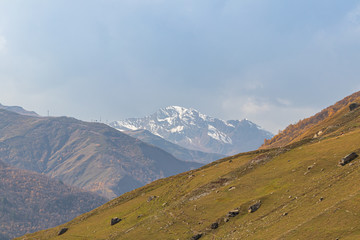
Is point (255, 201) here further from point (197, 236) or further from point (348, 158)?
point (348, 158)

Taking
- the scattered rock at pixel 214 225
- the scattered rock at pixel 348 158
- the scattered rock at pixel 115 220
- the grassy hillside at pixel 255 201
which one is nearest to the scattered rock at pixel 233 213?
the grassy hillside at pixel 255 201

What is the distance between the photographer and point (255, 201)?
65.6 meters

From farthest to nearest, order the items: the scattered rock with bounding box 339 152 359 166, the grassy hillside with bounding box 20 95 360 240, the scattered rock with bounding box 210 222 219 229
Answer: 1. the scattered rock with bounding box 339 152 359 166
2. the scattered rock with bounding box 210 222 219 229
3. the grassy hillside with bounding box 20 95 360 240

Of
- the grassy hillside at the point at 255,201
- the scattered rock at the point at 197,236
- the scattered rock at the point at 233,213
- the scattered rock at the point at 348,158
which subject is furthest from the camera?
the scattered rock at the point at 348,158

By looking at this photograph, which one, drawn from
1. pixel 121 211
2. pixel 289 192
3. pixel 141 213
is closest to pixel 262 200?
pixel 289 192

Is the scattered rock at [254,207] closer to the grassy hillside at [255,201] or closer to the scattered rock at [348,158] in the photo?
the grassy hillside at [255,201]

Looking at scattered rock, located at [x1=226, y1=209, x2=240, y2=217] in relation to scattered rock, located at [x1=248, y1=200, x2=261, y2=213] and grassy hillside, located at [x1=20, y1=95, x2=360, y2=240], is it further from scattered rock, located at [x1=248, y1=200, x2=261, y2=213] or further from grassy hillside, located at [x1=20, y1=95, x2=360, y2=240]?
scattered rock, located at [x1=248, y1=200, x2=261, y2=213]

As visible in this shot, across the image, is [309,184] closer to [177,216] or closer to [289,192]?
[289,192]

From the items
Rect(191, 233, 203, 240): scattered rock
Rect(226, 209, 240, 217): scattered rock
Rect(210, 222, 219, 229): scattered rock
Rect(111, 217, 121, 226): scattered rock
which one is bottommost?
Rect(191, 233, 203, 240): scattered rock

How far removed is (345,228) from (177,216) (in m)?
39.1

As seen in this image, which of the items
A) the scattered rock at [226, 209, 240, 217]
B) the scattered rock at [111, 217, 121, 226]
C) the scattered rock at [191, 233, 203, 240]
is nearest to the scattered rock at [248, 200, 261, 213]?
the scattered rock at [226, 209, 240, 217]

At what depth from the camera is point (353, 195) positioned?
4966 cm

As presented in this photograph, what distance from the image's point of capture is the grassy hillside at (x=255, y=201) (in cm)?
4834

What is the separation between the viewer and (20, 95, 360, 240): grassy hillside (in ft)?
159
